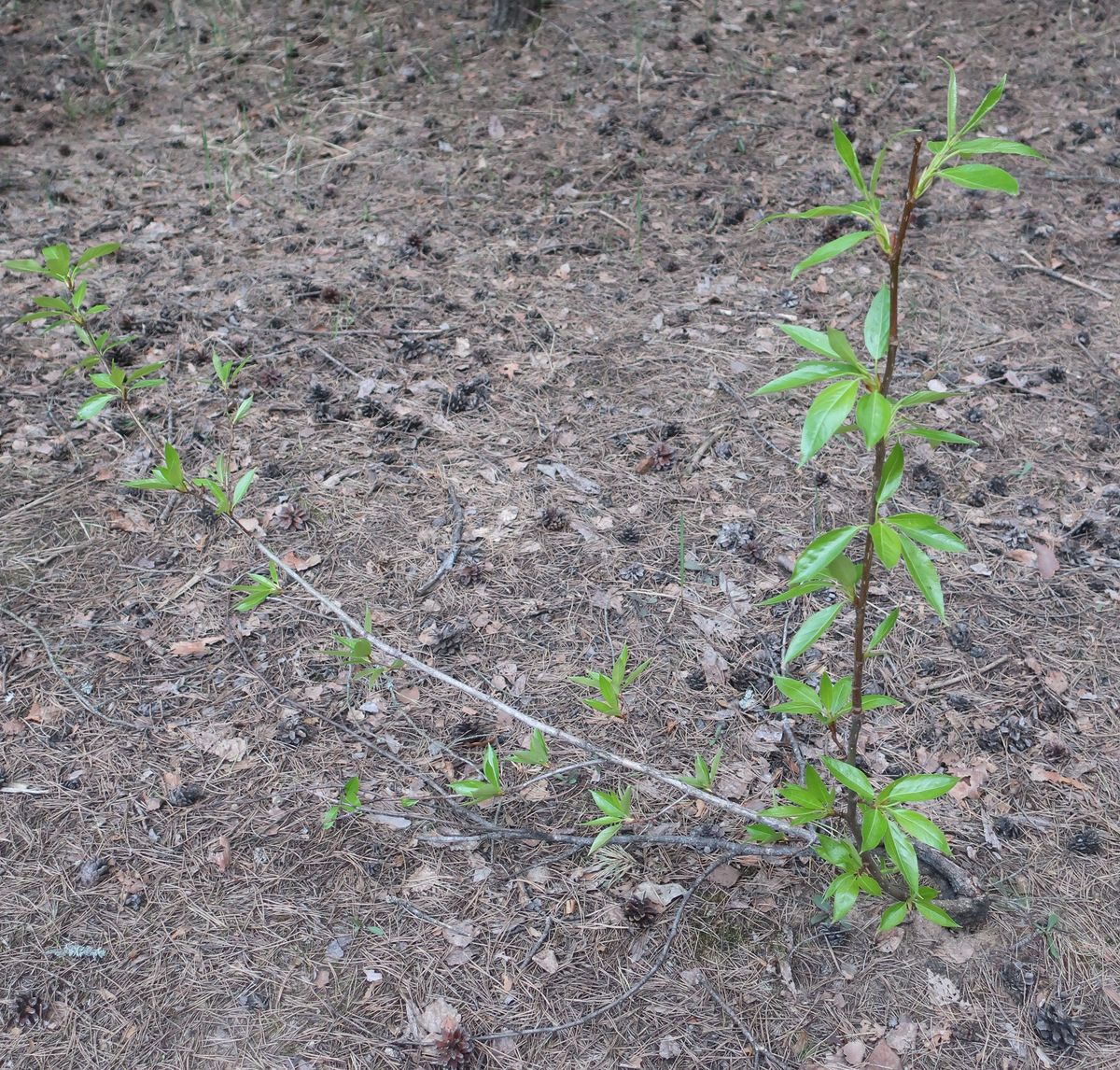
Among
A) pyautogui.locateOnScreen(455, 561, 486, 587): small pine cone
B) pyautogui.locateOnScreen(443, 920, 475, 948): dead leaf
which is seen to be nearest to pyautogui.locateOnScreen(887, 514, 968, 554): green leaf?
pyautogui.locateOnScreen(443, 920, 475, 948): dead leaf

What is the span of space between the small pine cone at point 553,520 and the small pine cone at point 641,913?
1.28m

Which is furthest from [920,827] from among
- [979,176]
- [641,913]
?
[979,176]

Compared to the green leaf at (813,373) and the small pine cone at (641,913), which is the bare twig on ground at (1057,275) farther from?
the small pine cone at (641,913)

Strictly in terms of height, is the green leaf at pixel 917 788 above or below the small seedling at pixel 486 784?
above

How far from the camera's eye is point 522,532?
117 inches

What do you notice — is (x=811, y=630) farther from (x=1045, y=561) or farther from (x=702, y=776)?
(x=1045, y=561)

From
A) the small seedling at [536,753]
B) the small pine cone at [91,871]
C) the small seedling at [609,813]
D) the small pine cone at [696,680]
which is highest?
the small seedling at [536,753]

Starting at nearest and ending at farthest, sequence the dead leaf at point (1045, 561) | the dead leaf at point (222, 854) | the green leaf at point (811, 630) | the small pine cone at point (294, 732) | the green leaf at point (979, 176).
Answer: the green leaf at point (979, 176) → the green leaf at point (811, 630) → the dead leaf at point (222, 854) → the small pine cone at point (294, 732) → the dead leaf at point (1045, 561)

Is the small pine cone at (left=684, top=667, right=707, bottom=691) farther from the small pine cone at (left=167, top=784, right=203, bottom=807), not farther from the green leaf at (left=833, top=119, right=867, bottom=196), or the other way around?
the green leaf at (left=833, top=119, right=867, bottom=196)

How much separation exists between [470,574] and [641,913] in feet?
3.87

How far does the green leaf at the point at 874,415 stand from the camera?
1.23 m

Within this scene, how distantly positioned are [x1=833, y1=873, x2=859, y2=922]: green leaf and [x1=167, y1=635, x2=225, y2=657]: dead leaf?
1904 mm

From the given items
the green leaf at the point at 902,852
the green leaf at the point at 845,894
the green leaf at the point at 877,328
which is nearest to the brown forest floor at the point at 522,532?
the green leaf at the point at 845,894

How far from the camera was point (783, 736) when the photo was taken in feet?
7.82
